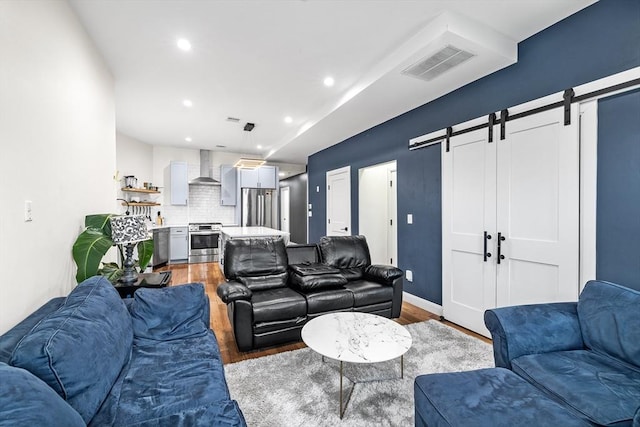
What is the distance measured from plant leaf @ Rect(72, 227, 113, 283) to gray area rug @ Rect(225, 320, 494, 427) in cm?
125

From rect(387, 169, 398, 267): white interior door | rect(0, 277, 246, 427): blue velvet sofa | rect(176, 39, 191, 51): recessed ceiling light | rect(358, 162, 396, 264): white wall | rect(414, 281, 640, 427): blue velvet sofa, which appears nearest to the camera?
rect(0, 277, 246, 427): blue velvet sofa

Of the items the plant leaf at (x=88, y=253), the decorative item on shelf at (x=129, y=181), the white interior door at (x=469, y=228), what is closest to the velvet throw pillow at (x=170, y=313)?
the plant leaf at (x=88, y=253)

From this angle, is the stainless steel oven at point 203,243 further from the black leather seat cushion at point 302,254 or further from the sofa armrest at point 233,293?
the sofa armrest at point 233,293

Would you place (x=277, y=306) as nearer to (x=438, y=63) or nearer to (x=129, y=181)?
(x=438, y=63)

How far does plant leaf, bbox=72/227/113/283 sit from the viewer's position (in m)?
2.02

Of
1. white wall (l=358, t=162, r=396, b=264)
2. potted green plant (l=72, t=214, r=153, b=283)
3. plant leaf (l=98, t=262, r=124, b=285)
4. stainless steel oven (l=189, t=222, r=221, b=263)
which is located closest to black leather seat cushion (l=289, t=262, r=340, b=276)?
potted green plant (l=72, t=214, r=153, b=283)

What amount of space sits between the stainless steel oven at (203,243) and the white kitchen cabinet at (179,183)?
2.27 feet

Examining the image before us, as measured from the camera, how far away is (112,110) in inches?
129

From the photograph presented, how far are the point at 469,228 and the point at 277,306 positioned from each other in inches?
86.7

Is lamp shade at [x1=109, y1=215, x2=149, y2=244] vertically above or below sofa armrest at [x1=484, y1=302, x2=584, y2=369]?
above

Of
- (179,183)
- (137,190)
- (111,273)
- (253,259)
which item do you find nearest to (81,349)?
(111,273)

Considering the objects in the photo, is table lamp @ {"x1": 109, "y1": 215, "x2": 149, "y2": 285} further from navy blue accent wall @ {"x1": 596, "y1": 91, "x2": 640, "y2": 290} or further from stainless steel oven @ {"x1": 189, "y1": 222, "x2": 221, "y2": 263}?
stainless steel oven @ {"x1": 189, "y1": 222, "x2": 221, "y2": 263}

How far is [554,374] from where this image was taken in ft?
4.93

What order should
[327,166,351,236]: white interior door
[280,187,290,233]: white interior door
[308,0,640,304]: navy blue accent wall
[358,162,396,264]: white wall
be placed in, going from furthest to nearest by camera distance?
[280,187,290,233]: white interior door < [327,166,351,236]: white interior door < [358,162,396,264]: white wall < [308,0,640,304]: navy blue accent wall
